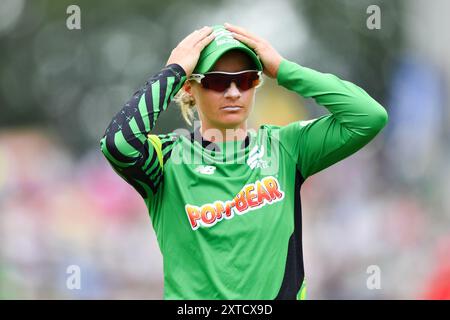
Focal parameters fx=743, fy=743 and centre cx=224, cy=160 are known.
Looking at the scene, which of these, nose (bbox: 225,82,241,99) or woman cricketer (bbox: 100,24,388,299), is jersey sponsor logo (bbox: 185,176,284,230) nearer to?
woman cricketer (bbox: 100,24,388,299)

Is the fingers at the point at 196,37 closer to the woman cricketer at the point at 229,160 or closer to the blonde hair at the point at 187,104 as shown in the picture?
the woman cricketer at the point at 229,160

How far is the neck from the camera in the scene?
302cm

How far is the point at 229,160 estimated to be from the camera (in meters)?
2.97

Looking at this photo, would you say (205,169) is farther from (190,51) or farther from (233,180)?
(190,51)

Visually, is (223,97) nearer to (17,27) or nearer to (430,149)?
(430,149)

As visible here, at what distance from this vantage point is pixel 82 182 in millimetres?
8047

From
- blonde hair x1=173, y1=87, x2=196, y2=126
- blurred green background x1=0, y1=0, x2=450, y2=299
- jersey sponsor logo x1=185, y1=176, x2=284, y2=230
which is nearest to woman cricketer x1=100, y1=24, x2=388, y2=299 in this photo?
jersey sponsor logo x1=185, y1=176, x2=284, y2=230

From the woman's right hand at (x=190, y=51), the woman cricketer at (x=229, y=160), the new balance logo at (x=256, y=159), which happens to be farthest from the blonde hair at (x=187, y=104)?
the new balance logo at (x=256, y=159)

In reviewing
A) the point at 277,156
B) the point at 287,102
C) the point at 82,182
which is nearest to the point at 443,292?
the point at 287,102

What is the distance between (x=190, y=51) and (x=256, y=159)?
0.51 meters

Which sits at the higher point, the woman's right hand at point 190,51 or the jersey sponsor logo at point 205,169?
the woman's right hand at point 190,51

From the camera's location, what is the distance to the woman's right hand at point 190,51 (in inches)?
116

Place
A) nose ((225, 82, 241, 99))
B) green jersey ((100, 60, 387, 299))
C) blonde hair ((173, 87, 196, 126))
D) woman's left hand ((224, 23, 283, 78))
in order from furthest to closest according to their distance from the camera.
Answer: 1. blonde hair ((173, 87, 196, 126))
2. woman's left hand ((224, 23, 283, 78))
3. nose ((225, 82, 241, 99))
4. green jersey ((100, 60, 387, 299))

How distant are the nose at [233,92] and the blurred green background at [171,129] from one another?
449cm
